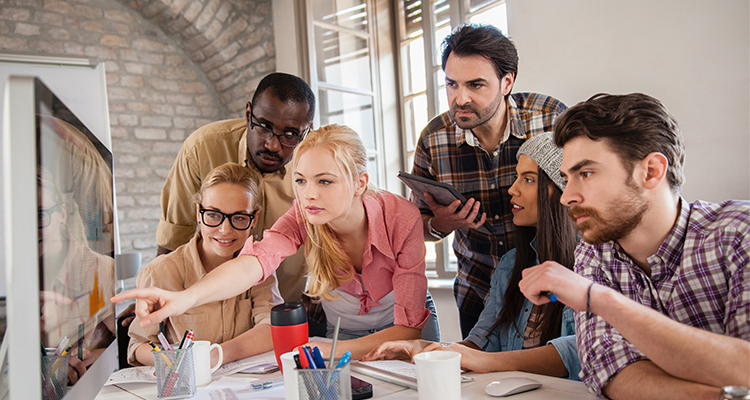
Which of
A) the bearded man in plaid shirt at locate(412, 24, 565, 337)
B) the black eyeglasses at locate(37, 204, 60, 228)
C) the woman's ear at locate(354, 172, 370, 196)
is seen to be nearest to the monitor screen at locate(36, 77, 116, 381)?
the black eyeglasses at locate(37, 204, 60, 228)

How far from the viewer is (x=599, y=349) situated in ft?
3.21

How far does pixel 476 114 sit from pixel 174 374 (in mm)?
1264

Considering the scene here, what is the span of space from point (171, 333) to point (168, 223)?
71cm

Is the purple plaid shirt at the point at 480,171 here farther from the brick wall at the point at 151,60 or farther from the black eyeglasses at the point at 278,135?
the brick wall at the point at 151,60

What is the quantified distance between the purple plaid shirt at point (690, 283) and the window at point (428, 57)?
223 cm

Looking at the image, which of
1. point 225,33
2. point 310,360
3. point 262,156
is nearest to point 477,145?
point 262,156

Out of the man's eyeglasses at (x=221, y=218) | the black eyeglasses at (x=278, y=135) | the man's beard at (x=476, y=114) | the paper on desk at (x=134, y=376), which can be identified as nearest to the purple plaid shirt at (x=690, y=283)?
the man's beard at (x=476, y=114)

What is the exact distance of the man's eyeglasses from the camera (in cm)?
167

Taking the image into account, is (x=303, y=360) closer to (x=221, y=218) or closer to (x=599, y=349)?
(x=599, y=349)

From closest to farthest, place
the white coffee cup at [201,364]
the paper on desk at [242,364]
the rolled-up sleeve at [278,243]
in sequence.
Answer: the white coffee cup at [201,364] → the paper on desk at [242,364] → the rolled-up sleeve at [278,243]

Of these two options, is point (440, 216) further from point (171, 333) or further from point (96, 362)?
point (96, 362)

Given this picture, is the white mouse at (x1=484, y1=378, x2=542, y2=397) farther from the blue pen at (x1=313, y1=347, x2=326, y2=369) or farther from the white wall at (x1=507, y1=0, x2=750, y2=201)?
the white wall at (x1=507, y1=0, x2=750, y2=201)

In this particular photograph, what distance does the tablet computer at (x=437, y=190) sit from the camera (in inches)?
61.9

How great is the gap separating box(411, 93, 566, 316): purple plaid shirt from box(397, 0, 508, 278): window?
1.19 metres
